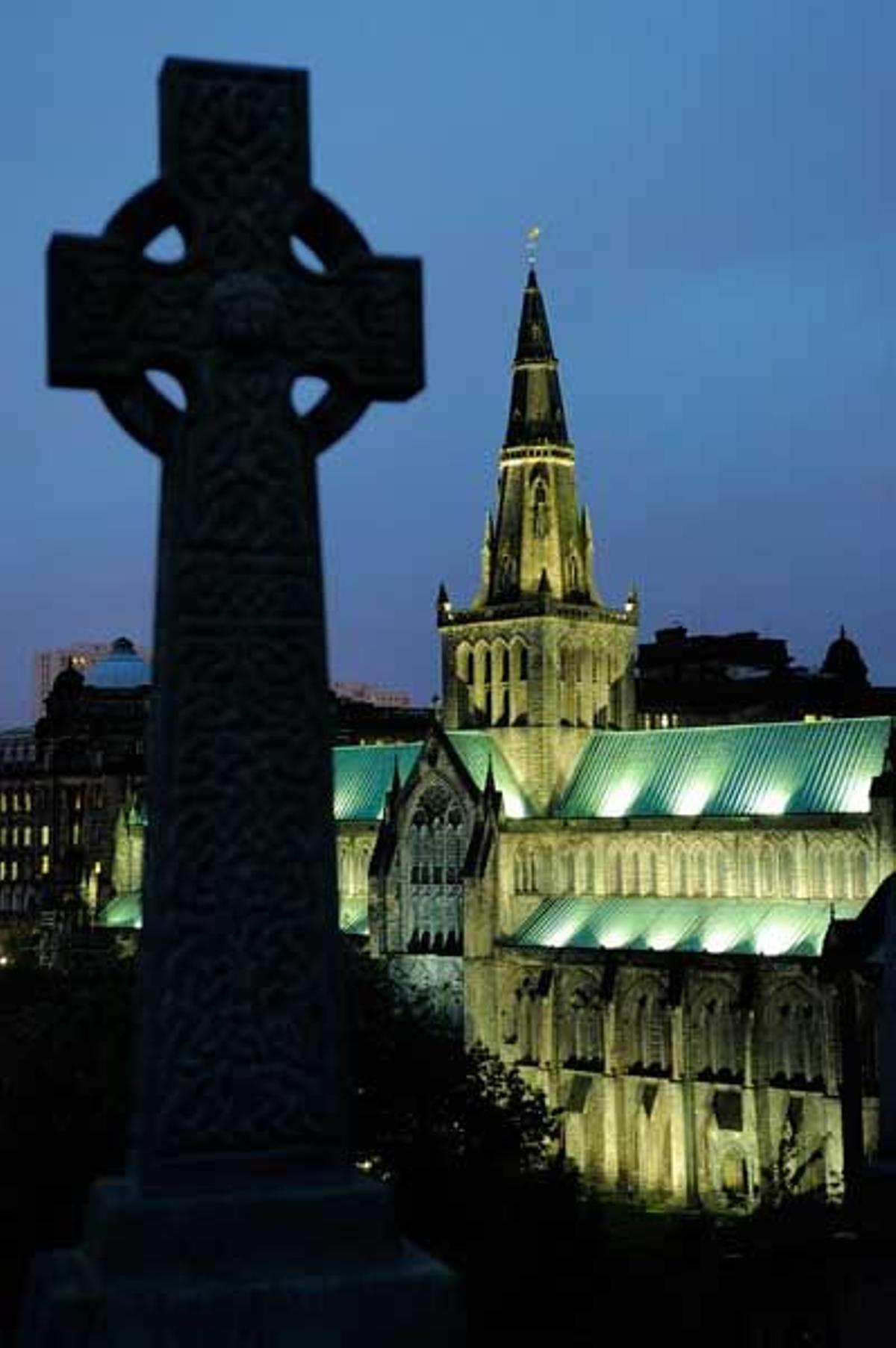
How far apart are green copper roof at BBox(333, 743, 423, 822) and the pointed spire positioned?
51.3 feet

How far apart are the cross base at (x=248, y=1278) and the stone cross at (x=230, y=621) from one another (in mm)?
287

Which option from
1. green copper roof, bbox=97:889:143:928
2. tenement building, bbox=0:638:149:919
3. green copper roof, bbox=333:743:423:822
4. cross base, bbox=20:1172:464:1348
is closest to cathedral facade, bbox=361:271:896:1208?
green copper roof, bbox=333:743:423:822

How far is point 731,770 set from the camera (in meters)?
84.8

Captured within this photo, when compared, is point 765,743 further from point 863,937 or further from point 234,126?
point 234,126

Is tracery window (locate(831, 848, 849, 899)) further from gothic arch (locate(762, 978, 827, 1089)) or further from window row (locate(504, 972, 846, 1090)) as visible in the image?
window row (locate(504, 972, 846, 1090))

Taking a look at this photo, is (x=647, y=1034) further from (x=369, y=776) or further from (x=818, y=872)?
(x=369, y=776)

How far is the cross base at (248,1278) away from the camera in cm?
1030

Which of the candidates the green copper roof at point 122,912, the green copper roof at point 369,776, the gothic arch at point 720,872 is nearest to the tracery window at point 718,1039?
Answer: the gothic arch at point 720,872

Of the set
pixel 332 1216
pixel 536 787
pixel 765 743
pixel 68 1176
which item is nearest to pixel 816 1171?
pixel 765 743

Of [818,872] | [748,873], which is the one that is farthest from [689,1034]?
[818,872]

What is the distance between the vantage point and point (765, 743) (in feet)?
277

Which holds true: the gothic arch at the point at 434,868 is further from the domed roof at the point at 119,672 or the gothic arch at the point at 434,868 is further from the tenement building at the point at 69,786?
the domed roof at the point at 119,672

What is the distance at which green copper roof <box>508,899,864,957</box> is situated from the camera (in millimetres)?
77312

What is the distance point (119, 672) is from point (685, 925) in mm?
105675
